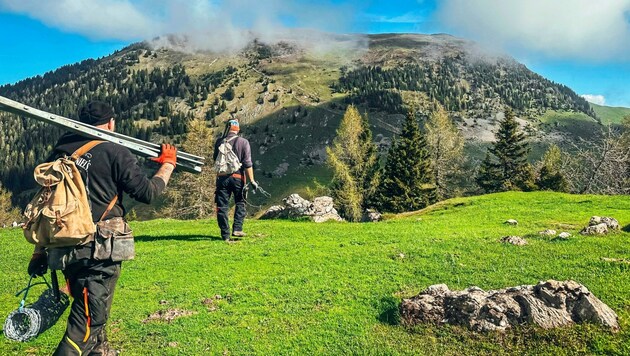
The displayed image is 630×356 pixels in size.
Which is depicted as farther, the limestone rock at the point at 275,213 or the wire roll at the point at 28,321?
the limestone rock at the point at 275,213

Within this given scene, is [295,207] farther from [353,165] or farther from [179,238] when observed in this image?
[353,165]

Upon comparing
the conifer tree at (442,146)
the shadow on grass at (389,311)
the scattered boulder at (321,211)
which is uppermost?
the conifer tree at (442,146)

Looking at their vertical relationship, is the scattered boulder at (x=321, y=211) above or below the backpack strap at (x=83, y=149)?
below

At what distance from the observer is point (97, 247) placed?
622cm

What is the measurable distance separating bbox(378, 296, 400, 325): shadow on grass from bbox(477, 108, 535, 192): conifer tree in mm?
63555

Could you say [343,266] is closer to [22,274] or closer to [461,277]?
[461,277]

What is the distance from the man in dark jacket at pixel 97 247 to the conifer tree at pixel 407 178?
56.0 meters

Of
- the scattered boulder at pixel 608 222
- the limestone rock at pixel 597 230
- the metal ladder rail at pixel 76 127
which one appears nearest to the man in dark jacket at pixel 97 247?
the metal ladder rail at pixel 76 127

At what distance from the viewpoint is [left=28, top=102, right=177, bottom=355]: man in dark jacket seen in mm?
6191

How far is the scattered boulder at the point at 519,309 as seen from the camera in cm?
776

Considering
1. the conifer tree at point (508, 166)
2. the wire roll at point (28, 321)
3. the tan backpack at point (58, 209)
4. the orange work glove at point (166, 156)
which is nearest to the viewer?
the tan backpack at point (58, 209)

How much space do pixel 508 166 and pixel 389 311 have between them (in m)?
68.2

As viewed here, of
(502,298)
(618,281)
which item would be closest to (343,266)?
(502,298)

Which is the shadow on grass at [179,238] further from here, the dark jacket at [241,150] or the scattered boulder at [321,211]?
the scattered boulder at [321,211]
